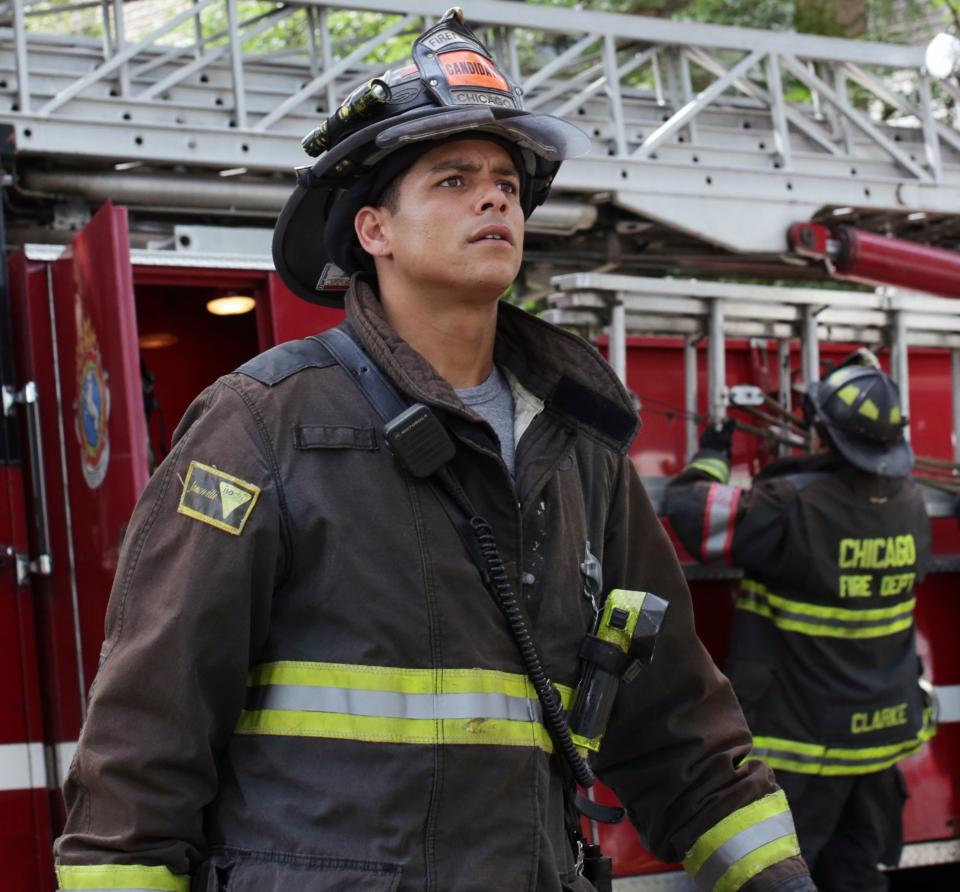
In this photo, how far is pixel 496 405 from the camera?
2.05 m

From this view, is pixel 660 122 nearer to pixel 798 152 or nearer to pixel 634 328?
pixel 798 152

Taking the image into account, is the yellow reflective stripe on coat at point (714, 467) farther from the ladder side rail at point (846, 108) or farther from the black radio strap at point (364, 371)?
the black radio strap at point (364, 371)

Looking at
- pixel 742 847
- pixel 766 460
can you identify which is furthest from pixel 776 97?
pixel 742 847

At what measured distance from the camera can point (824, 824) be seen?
4.57m


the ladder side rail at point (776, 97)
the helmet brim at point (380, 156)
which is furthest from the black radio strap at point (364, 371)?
the ladder side rail at point (776, 97)

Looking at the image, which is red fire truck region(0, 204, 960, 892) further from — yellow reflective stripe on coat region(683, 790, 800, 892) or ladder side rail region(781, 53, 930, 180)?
yellow reflective stripe on coat region(683, 790, 800, 892)

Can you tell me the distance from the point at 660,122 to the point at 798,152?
20.6 inches

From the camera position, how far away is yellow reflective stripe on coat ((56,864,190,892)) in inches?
62.7

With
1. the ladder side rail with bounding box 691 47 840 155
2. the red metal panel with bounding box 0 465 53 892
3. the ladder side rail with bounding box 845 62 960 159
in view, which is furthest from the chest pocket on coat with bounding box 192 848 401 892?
the ladder side rail with bounding box 845 62 960 159

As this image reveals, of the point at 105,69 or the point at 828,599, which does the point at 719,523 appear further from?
the point at 105,69

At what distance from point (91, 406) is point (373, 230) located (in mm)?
1879

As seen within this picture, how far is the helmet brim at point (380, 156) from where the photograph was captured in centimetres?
190

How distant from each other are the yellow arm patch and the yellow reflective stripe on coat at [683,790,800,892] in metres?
0.87

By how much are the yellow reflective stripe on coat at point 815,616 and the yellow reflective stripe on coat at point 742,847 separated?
2.46m
